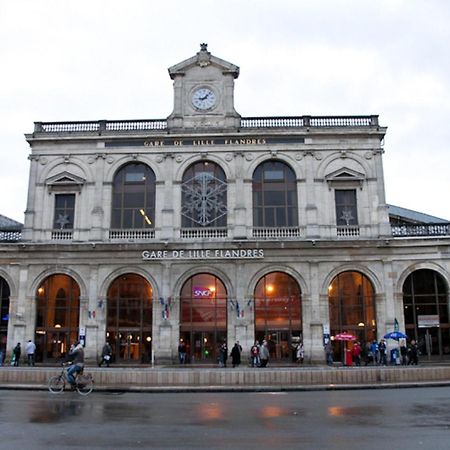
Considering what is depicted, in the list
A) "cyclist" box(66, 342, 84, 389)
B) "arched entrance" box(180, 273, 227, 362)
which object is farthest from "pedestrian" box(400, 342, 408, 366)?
"cyclist" box(66, 342, 84, 389)

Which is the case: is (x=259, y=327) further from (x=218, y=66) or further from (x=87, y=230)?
(x=218, y=66)

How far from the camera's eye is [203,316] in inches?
1390

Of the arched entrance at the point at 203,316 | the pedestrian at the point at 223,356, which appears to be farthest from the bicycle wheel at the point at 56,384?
the arched entrance at the point at 203,316

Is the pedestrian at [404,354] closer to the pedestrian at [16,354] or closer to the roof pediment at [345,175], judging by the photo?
the roof pediment at [345,175]

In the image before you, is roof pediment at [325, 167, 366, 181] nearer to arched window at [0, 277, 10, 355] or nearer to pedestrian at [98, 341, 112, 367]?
pedestrian at [98, 341, 112, 367]

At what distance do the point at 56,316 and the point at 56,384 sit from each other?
16.3 meters

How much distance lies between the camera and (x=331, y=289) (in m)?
35.3

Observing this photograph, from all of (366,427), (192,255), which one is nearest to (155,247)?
(192,255)

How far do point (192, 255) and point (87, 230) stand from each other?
7236 millimetres

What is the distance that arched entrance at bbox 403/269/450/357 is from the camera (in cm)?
3478

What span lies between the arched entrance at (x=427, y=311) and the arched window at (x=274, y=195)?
8536 mm

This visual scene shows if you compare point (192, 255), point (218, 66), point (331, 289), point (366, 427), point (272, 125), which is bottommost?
point (366, 427)

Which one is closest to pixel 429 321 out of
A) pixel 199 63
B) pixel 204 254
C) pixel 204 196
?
pixel 204 254

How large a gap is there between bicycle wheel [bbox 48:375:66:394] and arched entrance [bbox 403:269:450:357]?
2250cm
